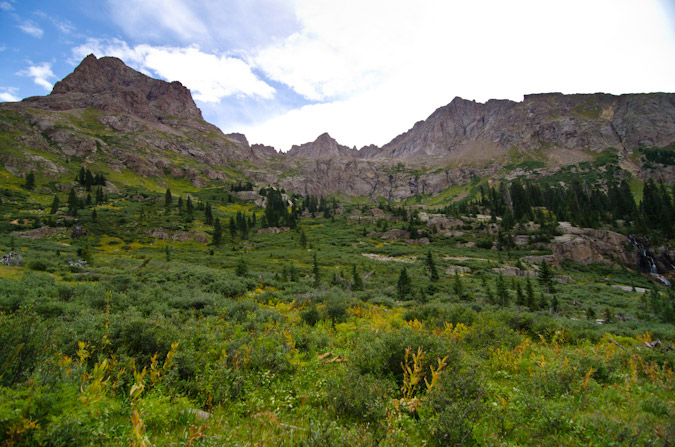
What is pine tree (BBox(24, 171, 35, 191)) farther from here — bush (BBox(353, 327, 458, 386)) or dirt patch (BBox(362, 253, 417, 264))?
bush (BBox(353, 327, 458, 386))

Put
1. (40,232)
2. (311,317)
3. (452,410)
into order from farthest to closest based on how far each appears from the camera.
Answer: (40,232), (311,317), (452,410)

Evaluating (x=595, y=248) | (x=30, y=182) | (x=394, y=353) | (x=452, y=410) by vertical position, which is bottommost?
(x=595, y=248)

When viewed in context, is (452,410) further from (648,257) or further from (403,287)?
(648,257)

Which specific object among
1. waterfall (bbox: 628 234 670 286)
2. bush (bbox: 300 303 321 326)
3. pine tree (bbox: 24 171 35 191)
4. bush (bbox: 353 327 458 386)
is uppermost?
pine tree (bbox: 24 171 35 191)

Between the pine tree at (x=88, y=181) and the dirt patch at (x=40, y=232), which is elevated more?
the pine tree at (x=88, y=181)

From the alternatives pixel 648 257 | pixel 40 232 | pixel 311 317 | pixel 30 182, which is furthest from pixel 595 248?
pixel 30 182

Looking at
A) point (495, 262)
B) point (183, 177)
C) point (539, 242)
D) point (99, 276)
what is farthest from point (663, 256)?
point (183, 177)

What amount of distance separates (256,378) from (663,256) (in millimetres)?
98539

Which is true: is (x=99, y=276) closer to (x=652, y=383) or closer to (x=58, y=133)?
(x=652, y=383)

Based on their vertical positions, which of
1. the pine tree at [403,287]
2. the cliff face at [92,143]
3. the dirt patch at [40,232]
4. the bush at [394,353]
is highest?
the cliff face at [92,143]

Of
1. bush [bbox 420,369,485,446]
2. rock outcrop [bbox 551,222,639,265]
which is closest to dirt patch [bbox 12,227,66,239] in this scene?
bush [bbox 420,369,485,446]

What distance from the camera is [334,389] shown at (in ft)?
16.8

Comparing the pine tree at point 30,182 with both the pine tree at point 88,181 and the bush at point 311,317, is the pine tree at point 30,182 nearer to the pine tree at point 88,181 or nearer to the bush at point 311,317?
the pine tree at point 88,181

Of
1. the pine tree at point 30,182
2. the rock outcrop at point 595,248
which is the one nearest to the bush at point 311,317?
the rock outcrop at point 595,248
